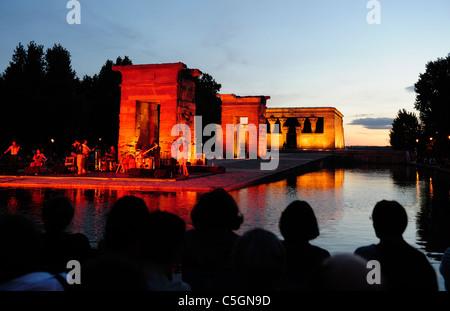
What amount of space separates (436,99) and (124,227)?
43.2m

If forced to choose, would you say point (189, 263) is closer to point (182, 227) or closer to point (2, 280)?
point (182, 227)

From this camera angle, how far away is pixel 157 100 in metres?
25.1

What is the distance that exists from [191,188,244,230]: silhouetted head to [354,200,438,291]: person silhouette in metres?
1.13

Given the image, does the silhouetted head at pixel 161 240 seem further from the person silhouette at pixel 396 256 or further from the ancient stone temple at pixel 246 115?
the ancient stone temple at pixel 246 115

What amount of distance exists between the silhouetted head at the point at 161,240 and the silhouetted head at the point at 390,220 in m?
1.74

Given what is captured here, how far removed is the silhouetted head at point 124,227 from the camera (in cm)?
301

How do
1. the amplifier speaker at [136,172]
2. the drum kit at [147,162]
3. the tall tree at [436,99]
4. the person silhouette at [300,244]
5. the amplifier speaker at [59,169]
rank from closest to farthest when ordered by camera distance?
the person silhouette at [300,244] → the amplifier speaker at [136,172] → the drum kit at [147,162] → the amplifier speaker at [59,169] → the tall tree at [436,99]

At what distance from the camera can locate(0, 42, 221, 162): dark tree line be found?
138 ft

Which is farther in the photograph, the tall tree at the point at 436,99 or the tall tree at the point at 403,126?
the tall tree at the point at 403,126

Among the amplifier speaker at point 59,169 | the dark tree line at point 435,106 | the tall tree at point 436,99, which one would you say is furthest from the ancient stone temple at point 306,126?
the amplifier speaker at point 59,169

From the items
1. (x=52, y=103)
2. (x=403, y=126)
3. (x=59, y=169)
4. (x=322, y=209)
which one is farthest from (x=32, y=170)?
(x=403, y=126)

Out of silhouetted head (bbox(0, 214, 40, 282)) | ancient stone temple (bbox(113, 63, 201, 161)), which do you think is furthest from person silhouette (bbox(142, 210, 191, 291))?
ancient stone temple (bbox(113, 63, 201, 161))

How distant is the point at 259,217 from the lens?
390 inches

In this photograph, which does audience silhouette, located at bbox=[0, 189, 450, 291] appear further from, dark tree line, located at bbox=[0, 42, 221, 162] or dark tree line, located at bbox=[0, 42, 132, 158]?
dark tree line, located at bbox=[0, 42, 132, 158]
